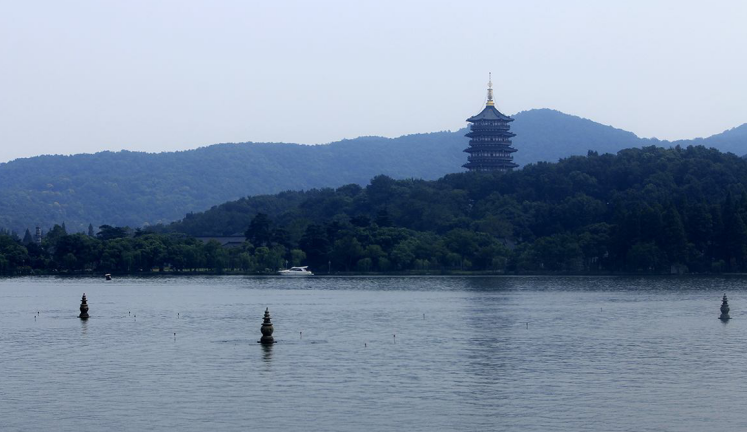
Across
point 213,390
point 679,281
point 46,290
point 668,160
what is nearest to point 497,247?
point 679,281

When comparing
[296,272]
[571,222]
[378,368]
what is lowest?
[378,368]

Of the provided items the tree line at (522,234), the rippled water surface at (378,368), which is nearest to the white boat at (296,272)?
the tree line at (522,234)

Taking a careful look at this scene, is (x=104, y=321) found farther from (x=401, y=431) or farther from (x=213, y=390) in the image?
(x=401, y=431)

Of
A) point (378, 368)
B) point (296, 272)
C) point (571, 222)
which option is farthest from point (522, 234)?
point (378, 368)

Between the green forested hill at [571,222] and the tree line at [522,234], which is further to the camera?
the tree line at [522,234]

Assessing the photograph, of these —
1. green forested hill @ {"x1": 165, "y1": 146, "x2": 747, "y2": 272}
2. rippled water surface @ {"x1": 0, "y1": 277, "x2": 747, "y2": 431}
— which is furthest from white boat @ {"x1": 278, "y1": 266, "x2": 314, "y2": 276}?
rippled water surface @ {"x1": 0, "y1": 277, "x2": 747, "y2": 431}

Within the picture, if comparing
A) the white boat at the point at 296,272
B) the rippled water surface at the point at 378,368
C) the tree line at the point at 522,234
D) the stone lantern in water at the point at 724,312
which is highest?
the tree line at the point at 522,234

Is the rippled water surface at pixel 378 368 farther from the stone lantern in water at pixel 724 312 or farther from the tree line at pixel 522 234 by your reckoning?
the tree line at pixel 522 234

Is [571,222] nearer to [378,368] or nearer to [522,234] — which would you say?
[522,234]

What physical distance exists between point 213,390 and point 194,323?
92.9 feet

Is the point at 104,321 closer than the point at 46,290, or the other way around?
the point at 104,321

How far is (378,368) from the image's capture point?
41906mm

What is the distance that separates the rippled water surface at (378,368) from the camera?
3145 cm

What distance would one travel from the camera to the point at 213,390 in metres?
36.4
